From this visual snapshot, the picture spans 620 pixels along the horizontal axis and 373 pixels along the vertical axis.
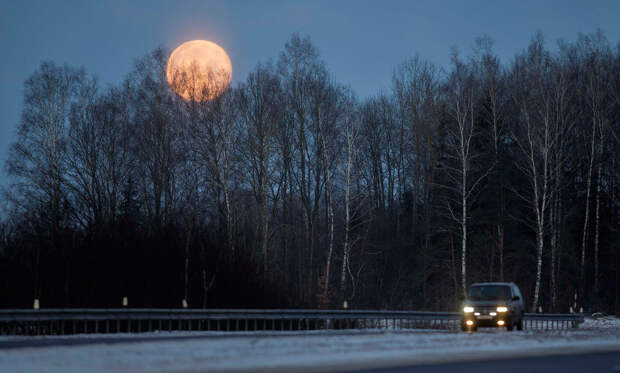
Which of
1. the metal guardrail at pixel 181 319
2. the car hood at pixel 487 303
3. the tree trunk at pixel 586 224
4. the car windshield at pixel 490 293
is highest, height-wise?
the tree trunk at pixel 586 224

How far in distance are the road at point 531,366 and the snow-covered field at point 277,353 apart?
74cm

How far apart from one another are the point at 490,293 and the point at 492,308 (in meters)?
0.91

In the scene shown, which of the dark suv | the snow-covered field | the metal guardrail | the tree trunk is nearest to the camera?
the snow-covered field

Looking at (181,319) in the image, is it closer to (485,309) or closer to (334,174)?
(485,309)

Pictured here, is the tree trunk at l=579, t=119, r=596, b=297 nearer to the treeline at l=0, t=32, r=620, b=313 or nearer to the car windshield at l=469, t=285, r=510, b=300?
the treeline at l=0, t=32, r=620, b=313

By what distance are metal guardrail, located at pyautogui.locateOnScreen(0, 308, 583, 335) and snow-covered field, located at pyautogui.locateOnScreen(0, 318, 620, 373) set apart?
2.32 metres

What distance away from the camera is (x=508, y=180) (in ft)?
176

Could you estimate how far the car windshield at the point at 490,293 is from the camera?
2644 cm

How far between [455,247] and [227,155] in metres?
16.8

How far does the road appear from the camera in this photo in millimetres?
13742

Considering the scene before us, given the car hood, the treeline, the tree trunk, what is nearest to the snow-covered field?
the car hood

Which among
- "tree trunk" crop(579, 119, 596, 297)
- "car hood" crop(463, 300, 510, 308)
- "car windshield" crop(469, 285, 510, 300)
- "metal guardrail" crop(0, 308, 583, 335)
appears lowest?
"metal guardrail" crop(0, 308, 583, 335)

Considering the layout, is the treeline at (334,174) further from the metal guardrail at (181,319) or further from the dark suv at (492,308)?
the dark suv at (492,308)

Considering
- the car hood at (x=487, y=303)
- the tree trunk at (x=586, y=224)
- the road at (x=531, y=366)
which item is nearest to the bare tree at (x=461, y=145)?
the tree trunk at (x=586, y=224)
